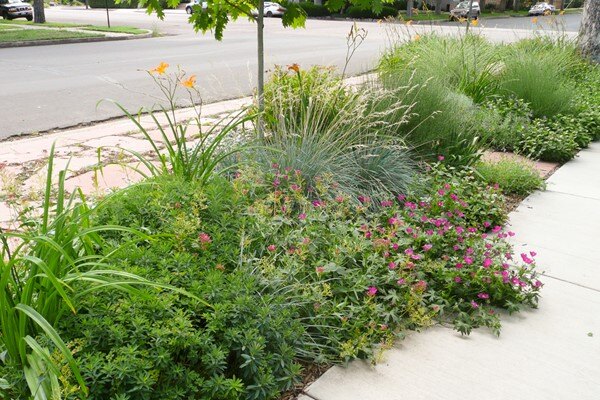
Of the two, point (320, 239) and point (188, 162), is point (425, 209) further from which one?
point (188, 162)

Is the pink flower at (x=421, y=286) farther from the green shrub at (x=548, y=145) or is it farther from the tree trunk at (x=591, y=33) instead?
the tree trunk at (x=591, y=33)

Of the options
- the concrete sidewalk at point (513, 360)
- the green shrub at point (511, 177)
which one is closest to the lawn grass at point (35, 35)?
the green shrub at point (511, 177)

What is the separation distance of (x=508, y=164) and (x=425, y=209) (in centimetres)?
183

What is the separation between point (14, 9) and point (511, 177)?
3343 centimetres

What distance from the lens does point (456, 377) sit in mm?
2973

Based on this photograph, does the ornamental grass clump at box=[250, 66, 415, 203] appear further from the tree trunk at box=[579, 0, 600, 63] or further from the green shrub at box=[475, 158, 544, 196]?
the tree trunk at box=[579, 0, 600, 63]

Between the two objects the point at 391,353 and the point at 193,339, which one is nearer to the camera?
the point at 193,339

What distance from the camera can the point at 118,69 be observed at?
13.5m

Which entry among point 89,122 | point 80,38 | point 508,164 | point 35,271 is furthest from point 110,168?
point 80,38

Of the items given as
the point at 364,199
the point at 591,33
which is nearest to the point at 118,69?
the point at 591,33

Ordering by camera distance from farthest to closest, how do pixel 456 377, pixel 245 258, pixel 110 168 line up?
pixel 110 168 → pixel 245 258 → pixel 456 377

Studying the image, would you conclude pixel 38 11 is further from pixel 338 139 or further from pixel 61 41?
Answer: pixel 338 139

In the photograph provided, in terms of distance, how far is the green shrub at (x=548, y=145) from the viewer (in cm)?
683

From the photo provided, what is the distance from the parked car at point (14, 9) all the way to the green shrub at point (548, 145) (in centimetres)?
3236
